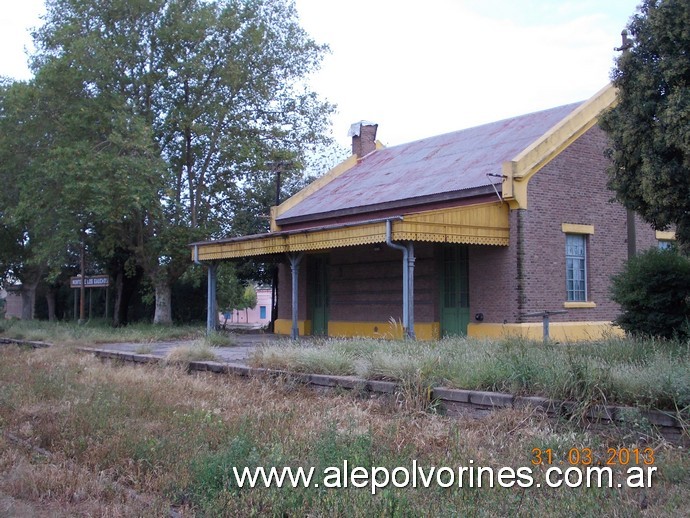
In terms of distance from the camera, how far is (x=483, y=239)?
59.4 ft

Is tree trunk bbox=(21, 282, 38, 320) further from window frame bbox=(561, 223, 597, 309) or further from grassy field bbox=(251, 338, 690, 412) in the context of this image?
grassy field bbox=(251, 338, 690, 412)

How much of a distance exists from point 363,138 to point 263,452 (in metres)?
22.6

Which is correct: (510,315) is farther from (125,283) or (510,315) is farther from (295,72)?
(125,283)

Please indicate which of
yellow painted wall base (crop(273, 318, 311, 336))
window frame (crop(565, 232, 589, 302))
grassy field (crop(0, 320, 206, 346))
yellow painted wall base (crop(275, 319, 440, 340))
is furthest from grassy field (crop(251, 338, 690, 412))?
yellow painted wall base (crop(273, 318, 311, 336))

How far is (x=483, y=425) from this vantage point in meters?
8.18

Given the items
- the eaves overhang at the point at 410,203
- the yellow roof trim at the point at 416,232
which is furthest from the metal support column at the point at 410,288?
the eaves overhang at the point at 410,203

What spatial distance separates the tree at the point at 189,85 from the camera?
25.7m

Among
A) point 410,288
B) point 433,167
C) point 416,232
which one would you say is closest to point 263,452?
point 410,288

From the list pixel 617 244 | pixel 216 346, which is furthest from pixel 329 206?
pixel 617 244

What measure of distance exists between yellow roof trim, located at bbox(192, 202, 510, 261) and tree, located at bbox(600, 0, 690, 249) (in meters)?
4.77

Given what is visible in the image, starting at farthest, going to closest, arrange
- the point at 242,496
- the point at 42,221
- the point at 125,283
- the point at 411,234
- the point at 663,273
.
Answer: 1. the point at 125,283
2. the point at 42,221
3. the point at 411,234
4. the point at 663,273
5. the point at 242,496

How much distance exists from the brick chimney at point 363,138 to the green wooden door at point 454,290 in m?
9.09

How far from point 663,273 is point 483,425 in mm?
6452

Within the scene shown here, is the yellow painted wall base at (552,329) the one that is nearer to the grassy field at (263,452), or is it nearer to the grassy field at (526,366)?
the grassy field at (526,366)
